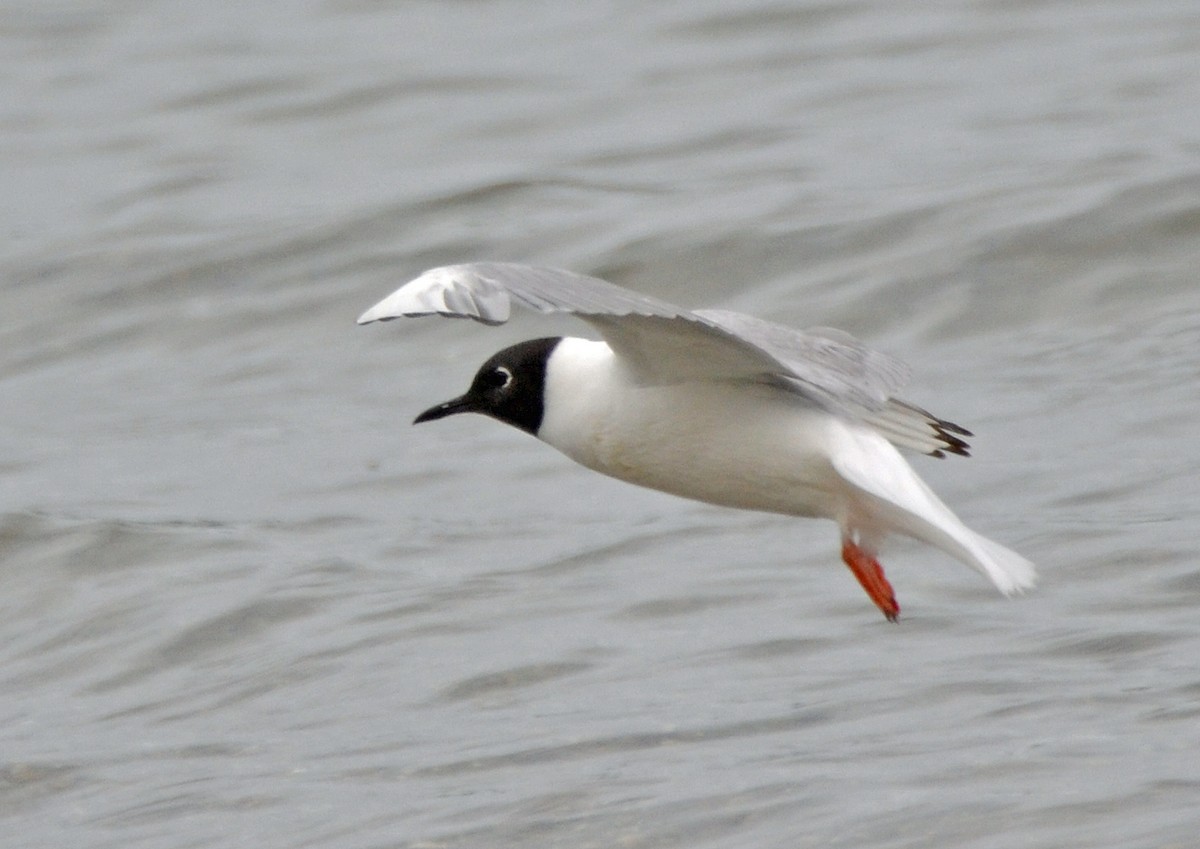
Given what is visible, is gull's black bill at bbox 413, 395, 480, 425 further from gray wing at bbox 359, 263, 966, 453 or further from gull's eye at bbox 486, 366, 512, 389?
gray wing at bbox 359, 263, 966, 453

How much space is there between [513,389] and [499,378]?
0.07m

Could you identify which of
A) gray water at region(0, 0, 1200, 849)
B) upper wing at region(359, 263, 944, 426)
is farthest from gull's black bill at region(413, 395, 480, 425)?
gray water at region(0, 0, 1200, 849)

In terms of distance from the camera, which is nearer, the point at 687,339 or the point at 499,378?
Answer: the point at 687,339

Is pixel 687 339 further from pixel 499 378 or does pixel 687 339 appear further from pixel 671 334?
pixel 499 378

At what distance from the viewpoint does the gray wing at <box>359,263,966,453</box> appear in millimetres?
4496

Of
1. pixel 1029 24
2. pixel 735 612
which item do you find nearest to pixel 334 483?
pixel 735 612

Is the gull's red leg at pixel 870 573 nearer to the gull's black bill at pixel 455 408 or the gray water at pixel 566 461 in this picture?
the gray water at pixel 566 461

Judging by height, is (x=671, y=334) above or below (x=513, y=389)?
above

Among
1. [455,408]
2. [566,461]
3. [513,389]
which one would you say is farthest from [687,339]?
[566,461]

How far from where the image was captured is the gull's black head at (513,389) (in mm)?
5836

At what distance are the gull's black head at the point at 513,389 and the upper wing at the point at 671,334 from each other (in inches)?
14.0

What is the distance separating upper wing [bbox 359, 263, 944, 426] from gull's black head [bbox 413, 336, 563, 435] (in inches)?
14.0

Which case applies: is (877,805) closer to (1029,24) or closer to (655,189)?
(655,189)

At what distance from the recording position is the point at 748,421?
5.57 meters
